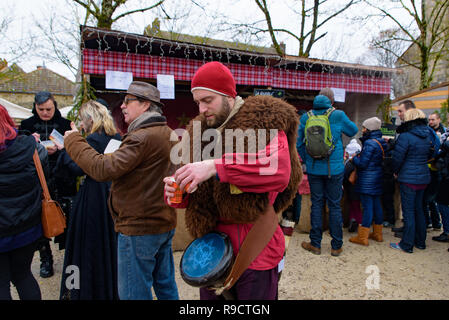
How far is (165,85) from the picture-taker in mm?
4125

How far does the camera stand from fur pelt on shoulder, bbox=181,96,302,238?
3.90 feet

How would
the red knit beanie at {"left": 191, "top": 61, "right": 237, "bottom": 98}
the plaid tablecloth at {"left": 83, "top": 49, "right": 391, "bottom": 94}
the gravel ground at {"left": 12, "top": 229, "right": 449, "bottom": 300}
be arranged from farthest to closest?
the plaid tablecloth at {"left": 83, "top": 49, "right": 391, "bottom": 94}, the gravel ground at {"left": 12, "top": 229, "right": 449, "bottom": 300}, the red knit beanie at {"left": 191, "top": 61, "right": 237, "bottom": 98}

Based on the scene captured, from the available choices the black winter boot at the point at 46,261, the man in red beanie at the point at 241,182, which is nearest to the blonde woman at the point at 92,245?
the black winter boot at the point at 46,261

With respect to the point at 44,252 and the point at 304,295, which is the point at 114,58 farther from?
the point at 304,295

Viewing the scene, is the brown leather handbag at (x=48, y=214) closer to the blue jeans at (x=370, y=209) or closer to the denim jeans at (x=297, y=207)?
the denim jeans at (x=297, y=207)

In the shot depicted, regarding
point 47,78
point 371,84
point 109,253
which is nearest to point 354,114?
point 371,84

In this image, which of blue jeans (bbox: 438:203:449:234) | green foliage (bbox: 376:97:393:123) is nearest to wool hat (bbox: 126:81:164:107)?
blue jeans (bbox: 438:203:449:234)

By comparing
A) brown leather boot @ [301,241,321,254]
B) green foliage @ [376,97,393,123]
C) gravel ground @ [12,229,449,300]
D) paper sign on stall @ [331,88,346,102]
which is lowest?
gravel ground @ [12,229,449,300]

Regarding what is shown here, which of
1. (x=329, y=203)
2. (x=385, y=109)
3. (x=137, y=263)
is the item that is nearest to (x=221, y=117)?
(x=137, y=263)

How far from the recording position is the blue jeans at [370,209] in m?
3.90

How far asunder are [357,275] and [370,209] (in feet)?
3.80

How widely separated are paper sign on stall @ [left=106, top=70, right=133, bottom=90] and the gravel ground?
8.09ft

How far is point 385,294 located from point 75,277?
299 cm

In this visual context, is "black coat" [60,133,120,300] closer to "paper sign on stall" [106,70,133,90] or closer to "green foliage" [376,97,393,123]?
"paper sign on stall" [106,70,133,90]
